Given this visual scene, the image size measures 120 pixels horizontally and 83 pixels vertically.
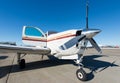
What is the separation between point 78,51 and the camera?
16.5ft

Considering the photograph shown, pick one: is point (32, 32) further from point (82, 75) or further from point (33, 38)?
point (82, 75)

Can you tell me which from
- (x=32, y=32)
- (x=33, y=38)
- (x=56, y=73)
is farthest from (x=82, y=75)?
(x=32, y=32)

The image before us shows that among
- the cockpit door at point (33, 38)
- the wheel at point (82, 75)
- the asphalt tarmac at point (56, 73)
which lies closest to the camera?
the wheel at point (82, 75)

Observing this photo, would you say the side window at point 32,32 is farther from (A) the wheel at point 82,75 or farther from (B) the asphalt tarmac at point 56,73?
(A) the wheel at point 82,75

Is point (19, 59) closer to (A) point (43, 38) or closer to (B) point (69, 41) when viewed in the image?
(A) point (43, 38)

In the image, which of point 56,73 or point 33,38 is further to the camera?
point 33,38

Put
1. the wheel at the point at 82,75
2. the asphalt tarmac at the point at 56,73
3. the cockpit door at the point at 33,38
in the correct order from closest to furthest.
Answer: the wheel at the point at 82,75 → the asphalt tarmac at the point at 56,73 → the cockpit door at the point at 33,38

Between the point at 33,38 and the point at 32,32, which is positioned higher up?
the point at 32,32

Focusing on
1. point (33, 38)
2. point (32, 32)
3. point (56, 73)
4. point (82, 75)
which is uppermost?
point (32, 32)

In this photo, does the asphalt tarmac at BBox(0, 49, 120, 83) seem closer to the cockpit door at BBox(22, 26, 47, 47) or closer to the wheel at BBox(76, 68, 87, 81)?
the wheel at BBox(76, 68, 87, 81)

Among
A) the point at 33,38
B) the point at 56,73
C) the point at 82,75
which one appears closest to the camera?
the point at 82,75

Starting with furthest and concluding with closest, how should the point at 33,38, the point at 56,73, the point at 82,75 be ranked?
the point at 33,38 < the point at 56,73 < the point at 82,75

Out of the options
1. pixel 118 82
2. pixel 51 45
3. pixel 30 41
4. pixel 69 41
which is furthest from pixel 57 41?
pixel 118 82

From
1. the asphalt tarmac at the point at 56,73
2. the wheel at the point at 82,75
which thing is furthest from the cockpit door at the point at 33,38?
the wheel at the point at 82,75
